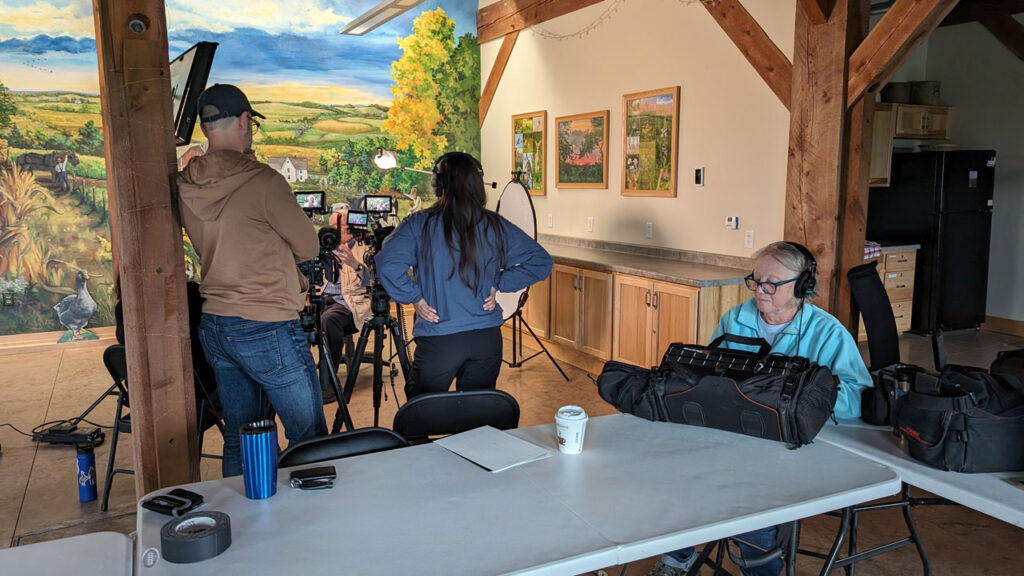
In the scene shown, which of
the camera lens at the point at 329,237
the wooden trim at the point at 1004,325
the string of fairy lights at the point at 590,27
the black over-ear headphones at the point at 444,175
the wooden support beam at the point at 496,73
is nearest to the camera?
the black over-ear headphones at the point at 444,175

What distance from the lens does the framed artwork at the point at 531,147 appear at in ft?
21.5

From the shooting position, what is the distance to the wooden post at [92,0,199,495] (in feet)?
6.88

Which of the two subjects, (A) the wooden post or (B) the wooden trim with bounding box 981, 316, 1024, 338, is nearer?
(A) the wooden post

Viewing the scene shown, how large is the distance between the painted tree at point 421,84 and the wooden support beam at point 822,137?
403 centimetres

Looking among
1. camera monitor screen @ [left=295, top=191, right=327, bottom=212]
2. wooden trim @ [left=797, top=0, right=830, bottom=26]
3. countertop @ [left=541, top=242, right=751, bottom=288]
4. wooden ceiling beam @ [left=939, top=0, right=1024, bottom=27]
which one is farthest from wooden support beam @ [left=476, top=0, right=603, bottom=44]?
wooden ceiling beam @ [left=939, top=0, right=1024, bottom=27]

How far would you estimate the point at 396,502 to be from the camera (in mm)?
1512

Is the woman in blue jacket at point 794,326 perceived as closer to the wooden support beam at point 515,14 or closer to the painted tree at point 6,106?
the wooden support beam at point 515,14

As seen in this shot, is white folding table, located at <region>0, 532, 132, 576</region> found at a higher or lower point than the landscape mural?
lower

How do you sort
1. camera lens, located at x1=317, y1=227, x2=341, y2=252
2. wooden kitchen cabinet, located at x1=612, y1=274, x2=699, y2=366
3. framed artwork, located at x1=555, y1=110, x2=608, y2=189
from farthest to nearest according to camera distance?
framed artwork, located at x1=555, y1=110, x2=608, y2=189 → wooden kitchen cabinet, located at x1=612, y1=274, x2=699, y2=366 → camera lens, located at x1=317, y1=227, x2=341, y2=252

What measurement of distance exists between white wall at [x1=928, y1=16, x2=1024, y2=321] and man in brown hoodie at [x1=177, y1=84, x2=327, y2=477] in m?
6.52

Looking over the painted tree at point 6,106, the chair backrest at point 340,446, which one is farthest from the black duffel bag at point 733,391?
the painted tree at point 6,106

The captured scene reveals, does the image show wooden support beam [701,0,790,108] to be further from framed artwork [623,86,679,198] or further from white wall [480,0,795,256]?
framed artwork [623,86,679,198]

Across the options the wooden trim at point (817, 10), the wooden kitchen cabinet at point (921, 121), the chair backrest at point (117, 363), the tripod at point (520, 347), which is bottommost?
the tripod at point (520, 347)

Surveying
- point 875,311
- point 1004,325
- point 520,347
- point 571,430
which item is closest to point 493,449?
point 571,430
